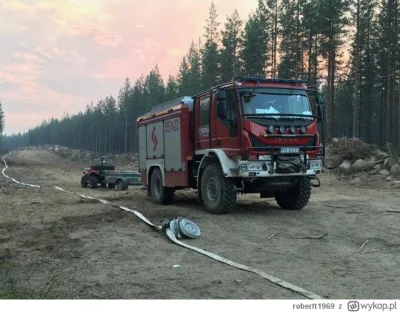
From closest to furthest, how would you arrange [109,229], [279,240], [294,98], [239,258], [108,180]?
[239,258] < [279,240] < [109,229] < [294,98] < [108,180]

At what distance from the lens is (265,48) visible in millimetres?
48125

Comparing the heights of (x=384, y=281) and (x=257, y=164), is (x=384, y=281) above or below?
below

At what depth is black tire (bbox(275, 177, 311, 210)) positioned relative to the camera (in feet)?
36.9

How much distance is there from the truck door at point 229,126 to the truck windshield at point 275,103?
9.7 inches

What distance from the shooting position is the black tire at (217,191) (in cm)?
1018

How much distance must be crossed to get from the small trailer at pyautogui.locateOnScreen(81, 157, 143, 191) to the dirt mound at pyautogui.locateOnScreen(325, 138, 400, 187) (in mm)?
11679

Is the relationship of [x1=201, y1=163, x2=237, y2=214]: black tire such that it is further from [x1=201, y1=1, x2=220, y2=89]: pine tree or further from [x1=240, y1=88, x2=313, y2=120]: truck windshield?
[x1=201, y1=1, x2=220, y2=89]: pine tree

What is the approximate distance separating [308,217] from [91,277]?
20.3 feet

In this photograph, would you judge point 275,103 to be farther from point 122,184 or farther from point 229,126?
point 122,184

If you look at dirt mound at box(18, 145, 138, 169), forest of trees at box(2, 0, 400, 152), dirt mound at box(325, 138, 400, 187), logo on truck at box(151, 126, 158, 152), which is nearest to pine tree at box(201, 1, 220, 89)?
forest of trees at box(2, 0, 400, 152)

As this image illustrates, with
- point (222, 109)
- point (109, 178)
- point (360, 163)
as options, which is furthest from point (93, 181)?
point (222, 109)

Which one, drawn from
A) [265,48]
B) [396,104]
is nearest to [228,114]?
[265,48]

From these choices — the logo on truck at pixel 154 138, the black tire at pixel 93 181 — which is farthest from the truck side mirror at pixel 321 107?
the black tire at pixel 93 181

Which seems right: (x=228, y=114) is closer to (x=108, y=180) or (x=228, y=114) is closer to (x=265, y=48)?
(x=108, y=180)
